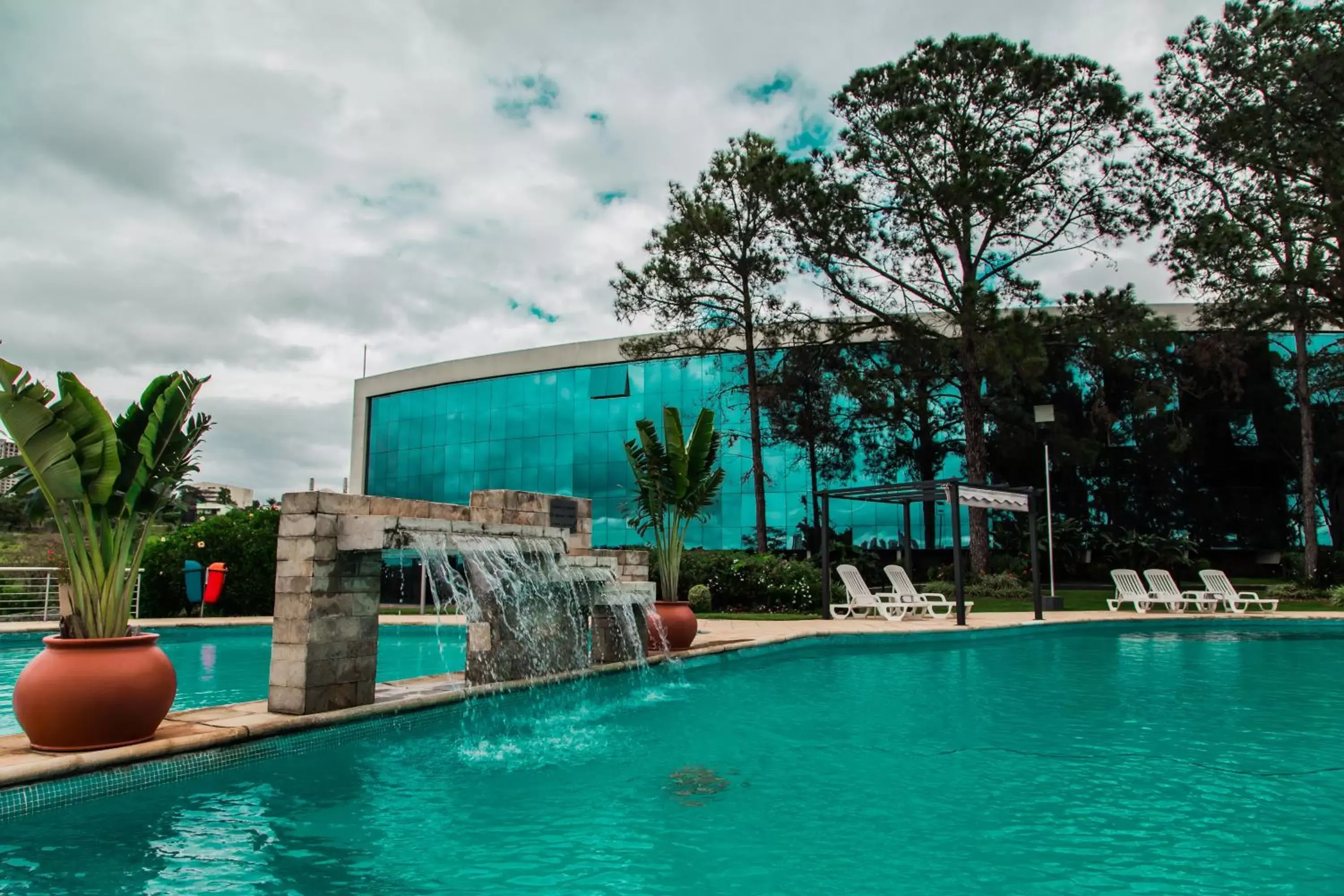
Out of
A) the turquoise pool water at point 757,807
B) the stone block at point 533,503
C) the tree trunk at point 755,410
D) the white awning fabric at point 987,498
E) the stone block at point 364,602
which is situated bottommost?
the turquoise pool water at point 757,807

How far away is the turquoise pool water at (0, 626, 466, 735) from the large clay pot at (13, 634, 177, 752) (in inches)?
84.9

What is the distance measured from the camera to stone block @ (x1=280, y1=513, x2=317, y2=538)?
6.55 m

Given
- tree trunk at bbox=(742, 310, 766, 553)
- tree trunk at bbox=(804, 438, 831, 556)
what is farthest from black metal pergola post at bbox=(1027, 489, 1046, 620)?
tree trunk at bbox=(804, 438, 831, 556)

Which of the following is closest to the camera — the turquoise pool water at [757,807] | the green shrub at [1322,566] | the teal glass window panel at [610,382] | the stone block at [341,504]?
the turquoise pool water at [757,807]

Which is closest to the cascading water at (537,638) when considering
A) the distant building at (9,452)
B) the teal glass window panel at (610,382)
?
the distant building at (9,452)

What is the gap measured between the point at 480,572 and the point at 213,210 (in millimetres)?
6768

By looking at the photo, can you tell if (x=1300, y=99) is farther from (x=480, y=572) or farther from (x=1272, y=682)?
(x=480, y=572)

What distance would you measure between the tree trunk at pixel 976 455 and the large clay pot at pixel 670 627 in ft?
47.4

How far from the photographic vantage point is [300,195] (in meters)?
11.4

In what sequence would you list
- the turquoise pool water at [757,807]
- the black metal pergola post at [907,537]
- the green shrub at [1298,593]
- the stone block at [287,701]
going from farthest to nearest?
the green shrub at [1298,593]
the black metal pergola post at [907,537]
the stone block at [287,701]
the turquoise pool water at [757,807]

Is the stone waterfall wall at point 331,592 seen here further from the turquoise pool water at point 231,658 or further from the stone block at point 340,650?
the turquoise pool water at point 231,658

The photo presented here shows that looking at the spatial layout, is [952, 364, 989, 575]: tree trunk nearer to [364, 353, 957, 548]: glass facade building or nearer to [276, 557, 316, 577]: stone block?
[364, 353, 957, 548]: glass facade building

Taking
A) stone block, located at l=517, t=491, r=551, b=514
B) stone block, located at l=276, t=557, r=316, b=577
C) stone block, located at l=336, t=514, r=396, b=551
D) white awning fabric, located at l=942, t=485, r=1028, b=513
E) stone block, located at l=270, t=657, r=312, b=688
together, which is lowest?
stone block, located at l=270, t=657, r=312, b=688

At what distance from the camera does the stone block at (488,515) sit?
8.35m
